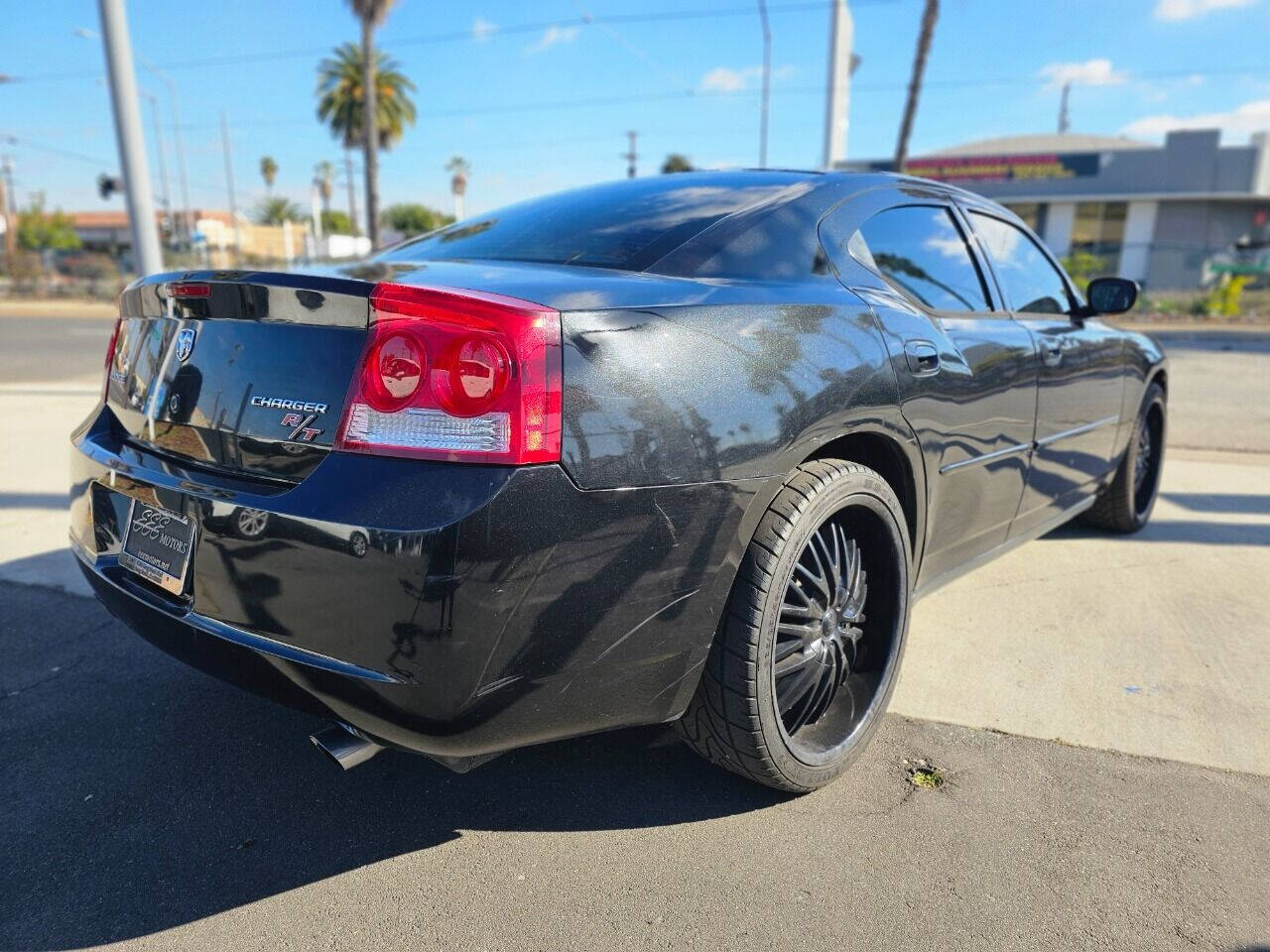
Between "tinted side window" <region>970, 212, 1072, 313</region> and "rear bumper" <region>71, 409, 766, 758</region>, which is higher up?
"tinted side window" <region>970, 212, 1072, 313</region>

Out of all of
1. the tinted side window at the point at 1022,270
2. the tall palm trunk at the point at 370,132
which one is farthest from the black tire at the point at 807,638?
the tall palm trunk at the point at 370,132

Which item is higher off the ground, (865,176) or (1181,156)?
(1181,156)

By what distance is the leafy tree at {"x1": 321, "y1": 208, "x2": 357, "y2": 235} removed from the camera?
91.2 metres

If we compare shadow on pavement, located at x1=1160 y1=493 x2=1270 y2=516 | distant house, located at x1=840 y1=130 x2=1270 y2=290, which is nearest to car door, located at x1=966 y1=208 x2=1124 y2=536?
shadow on pavement, located at x1=1160 y1=493 x2=1270 y2=516

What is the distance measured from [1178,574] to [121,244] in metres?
89.5

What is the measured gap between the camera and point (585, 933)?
6.04ft

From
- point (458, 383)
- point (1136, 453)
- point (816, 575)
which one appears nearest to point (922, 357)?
point (816, 575)

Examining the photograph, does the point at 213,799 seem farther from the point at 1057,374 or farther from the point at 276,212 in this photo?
the point at 276,212

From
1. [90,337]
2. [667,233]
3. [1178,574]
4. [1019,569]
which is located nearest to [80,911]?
[667,233]

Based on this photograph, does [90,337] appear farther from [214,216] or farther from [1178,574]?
[214,216]

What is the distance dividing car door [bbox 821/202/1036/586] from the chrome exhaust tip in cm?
158

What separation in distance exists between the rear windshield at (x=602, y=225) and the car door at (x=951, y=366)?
37 centimetres

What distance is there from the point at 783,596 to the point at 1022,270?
2242mm

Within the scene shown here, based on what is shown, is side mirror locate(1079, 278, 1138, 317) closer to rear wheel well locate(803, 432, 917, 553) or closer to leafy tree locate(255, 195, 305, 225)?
rear wheel well locate(803, 432, 917, 553)
